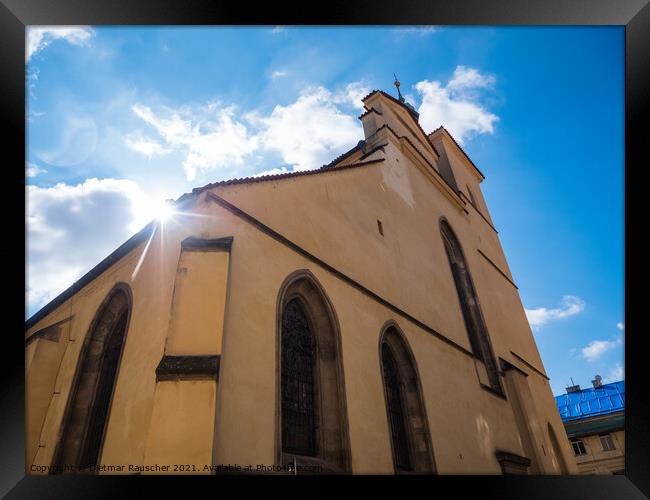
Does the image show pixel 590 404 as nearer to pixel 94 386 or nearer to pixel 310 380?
pixel 310 380

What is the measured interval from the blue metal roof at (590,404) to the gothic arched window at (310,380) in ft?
60.4

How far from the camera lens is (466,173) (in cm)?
1991

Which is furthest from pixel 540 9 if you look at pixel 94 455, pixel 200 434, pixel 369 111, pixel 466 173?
pixel 466 173

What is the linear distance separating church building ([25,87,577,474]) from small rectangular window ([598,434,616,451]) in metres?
10.4

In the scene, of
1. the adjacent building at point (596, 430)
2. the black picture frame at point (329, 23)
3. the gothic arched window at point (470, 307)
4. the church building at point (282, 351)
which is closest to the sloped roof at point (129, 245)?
the church building at point (282, 351)

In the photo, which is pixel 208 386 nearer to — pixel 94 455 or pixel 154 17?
pixel 154 17

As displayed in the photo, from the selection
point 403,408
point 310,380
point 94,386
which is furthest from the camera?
point 403,408

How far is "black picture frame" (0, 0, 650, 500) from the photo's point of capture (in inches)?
121

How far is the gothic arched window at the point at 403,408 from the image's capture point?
24.9ft

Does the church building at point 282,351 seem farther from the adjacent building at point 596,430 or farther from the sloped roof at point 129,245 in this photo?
the adjacent building at point 596,430

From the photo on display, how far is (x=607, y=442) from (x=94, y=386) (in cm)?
2186

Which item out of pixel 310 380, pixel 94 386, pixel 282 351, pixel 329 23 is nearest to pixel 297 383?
pixel 310 380

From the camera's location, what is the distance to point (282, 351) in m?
6.37

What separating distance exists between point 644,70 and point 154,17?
3.76 metres
